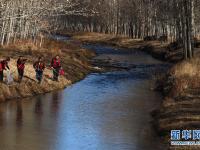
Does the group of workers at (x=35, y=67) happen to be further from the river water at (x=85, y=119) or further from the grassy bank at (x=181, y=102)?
the grassy bank at (x=181, y=102)

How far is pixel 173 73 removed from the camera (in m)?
39.3

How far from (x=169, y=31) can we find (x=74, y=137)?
3072 inches

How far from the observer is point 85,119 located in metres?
27.9

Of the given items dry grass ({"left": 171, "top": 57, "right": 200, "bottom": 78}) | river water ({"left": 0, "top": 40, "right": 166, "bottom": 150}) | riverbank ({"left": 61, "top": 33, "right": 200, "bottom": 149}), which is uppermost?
dry grass ({"left": 171, "top": 57, "right": 200, "bottom": 78})

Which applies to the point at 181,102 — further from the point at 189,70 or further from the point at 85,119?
the point at 189,70

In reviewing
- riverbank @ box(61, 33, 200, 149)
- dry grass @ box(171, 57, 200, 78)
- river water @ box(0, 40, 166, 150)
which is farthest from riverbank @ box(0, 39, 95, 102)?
dry grass @ box(171, 57, 200, 78)

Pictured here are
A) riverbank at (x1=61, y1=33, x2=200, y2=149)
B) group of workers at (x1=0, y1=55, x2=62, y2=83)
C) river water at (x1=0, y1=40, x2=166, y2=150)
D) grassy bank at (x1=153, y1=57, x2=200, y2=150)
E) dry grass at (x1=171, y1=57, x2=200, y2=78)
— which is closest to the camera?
river water at (x1=0, y1=40, x2=166, y2=150)

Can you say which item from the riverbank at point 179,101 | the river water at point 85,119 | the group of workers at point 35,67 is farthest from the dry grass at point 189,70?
the group of workers at point 35,67

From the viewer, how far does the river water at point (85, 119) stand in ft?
73.2

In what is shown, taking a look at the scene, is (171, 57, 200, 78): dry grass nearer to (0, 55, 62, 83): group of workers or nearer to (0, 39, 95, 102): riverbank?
(0, 39, 95, 102): riverbank

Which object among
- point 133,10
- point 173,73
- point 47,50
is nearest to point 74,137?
point 173,73

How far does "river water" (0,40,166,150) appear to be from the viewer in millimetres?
22297

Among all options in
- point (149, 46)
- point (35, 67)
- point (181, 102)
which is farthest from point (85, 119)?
point (149, 46)

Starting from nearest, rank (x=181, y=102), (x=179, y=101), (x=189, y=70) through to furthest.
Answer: (x=181, y=102) < (x=179, y=101) < (x=189, y=70)
